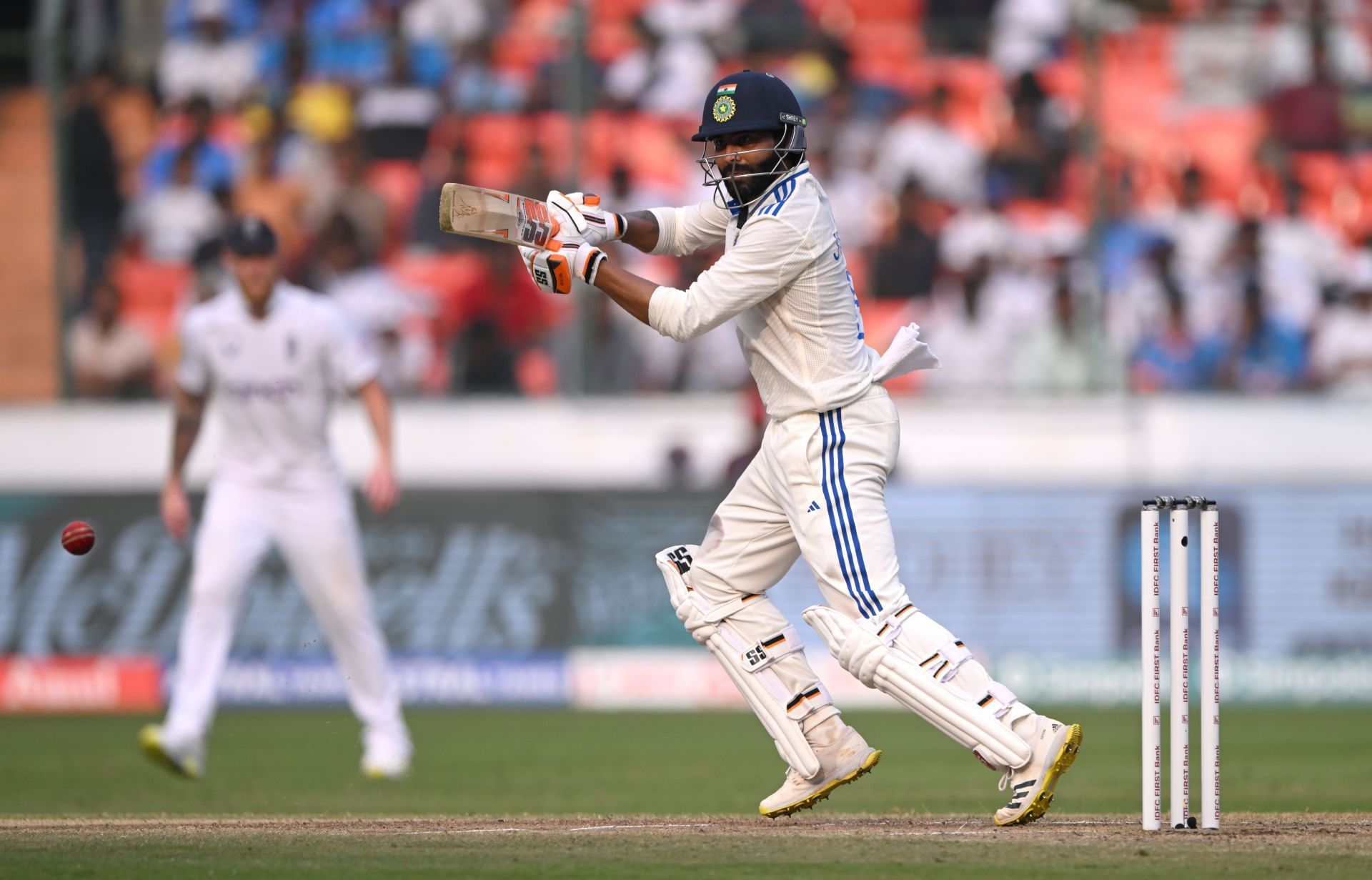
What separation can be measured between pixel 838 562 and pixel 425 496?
763cm

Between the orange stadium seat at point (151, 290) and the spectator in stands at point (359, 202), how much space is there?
1260 mm

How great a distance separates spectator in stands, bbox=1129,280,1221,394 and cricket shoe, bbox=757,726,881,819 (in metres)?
8.58

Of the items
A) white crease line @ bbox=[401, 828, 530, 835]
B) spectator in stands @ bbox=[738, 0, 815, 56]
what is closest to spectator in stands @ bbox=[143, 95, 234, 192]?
spectator in stands @ bbox=[738, 0, 815, 56]

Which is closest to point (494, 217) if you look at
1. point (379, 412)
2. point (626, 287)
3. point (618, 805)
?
point (626, 287)

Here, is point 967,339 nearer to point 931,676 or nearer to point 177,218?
point 177,218

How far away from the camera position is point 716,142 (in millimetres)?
6137

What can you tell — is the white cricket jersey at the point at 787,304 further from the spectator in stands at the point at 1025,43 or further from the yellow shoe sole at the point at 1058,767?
the spectator in stands at the point at 1025,43

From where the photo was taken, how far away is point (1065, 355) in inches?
563

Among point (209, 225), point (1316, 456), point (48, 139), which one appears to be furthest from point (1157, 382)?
point (48, 139)

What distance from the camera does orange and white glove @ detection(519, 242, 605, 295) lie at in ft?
19.5

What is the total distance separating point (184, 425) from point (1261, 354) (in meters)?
8.61

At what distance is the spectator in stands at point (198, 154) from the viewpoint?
48.3ft

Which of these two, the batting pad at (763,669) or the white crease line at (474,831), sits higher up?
the batting pad at (763,669)

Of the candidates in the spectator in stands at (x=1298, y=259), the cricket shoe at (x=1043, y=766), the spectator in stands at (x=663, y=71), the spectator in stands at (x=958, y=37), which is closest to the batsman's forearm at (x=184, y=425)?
the cricket shoe at (x=1043, y=766)
